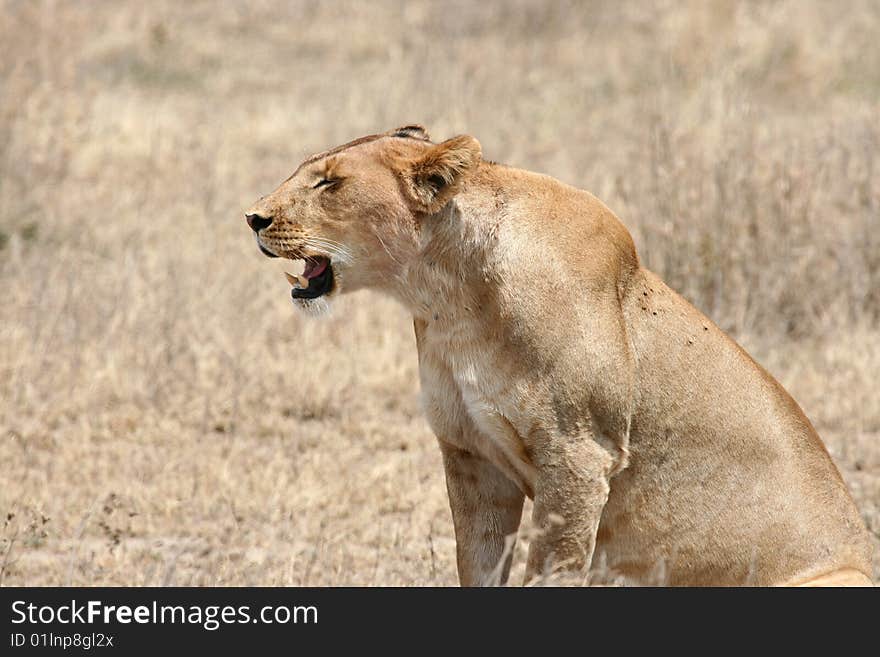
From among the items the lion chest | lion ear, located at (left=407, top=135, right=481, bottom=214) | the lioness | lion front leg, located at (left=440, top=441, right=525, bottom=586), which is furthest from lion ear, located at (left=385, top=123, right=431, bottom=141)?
lion front leg, located at (left=440, top=441, right=525, bottom=586)

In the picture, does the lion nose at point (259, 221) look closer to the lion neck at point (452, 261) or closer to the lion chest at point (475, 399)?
the lion neck at point (452, 261)

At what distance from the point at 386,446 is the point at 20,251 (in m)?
2.95

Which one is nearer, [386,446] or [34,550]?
[34,550]

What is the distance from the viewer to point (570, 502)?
4.02m

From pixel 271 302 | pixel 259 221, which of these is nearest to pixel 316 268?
pixel 259 221

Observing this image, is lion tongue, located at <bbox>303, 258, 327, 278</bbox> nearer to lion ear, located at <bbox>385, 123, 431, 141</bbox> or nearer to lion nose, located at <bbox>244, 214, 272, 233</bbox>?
lion nose, located at <bbox>244, 214, 272, 233</bbox>

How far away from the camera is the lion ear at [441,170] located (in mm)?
4023

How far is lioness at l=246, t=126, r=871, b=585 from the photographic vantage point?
4016 mm

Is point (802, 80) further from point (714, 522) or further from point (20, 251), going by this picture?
point (714, 522)

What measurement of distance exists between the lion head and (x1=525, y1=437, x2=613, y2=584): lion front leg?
73 centimetres

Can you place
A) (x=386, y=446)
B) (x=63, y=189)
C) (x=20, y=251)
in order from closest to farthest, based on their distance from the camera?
1. (x=386, y=446)
2. (x=20, y=251)
3. (x=63, y=189)

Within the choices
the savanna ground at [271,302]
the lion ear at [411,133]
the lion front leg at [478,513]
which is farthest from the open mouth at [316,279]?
the savanna ground at [271,302]

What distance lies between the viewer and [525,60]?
14.5 metres
